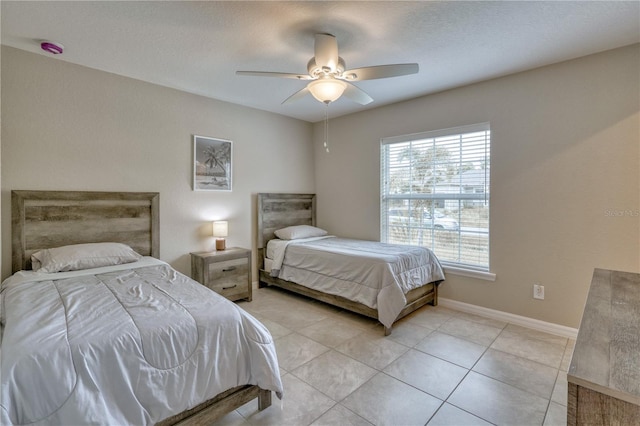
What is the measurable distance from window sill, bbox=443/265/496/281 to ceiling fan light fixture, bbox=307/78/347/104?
7.79 ft

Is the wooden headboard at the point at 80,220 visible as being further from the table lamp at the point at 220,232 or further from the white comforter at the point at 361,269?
the white comforter at the point at 361,269

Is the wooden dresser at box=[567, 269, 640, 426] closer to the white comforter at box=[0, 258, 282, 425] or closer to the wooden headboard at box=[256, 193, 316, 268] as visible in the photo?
the white comforter at box=[0, 258, 282, 425]

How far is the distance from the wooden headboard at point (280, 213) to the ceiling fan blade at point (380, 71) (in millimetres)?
2381

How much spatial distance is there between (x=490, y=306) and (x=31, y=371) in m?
3.54

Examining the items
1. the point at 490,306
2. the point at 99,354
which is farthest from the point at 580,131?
the point at 99,354

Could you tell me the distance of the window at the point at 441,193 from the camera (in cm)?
323

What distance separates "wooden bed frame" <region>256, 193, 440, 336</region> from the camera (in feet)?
10.1

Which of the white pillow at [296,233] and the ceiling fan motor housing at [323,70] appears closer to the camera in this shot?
the ceiling fan motor housing at [323,70]

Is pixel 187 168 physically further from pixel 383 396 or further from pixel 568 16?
pixel 568 16

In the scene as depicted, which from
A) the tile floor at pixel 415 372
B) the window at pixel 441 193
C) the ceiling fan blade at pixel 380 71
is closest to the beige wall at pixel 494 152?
the window at pixel 441 193

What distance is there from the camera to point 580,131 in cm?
260

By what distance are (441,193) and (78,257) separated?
11.9ft

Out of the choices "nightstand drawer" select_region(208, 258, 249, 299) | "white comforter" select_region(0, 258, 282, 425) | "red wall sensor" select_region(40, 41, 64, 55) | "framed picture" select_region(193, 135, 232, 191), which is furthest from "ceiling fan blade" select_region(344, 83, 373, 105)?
"red wall sensor" select_region(40, 41, 64, 55)

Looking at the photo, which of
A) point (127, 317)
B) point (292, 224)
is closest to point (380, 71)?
point (127, 317)
